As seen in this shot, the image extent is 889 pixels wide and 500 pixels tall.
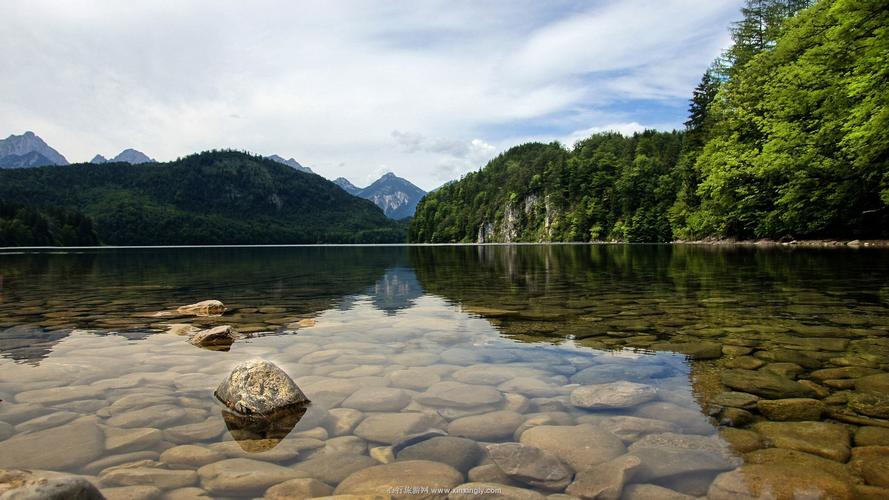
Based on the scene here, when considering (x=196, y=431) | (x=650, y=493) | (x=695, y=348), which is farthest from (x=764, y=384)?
(x=196, y=431)

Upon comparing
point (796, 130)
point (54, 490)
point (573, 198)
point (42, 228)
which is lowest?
point (54, 490)

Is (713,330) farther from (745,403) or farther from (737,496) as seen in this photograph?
(737,496)

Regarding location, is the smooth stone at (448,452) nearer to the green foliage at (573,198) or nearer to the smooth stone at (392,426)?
the smooth stone at (392,426)

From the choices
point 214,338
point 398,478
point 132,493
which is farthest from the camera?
point 214,338

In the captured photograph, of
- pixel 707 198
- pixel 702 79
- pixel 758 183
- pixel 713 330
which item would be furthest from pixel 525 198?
pixel 713 330

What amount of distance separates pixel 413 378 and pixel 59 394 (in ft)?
15.2

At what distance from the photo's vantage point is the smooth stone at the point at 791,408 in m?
5.05

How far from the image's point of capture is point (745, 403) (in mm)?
5480

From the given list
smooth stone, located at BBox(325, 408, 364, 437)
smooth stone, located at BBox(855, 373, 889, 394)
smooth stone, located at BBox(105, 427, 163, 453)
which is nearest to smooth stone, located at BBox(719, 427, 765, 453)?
smooth stone, located at BBox(855, 373, 889, 394)

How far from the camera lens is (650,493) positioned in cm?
369

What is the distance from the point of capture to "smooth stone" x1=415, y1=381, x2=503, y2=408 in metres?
5.94

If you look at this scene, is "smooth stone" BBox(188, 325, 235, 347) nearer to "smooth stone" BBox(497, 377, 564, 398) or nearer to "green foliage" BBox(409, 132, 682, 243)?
"smooth stone" BBox(497, 377, 564, 398)

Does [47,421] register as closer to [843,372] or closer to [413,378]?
[413,378]

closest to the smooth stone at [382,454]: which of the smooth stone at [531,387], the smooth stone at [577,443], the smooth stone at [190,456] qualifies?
the smooth stone at [577,443]
